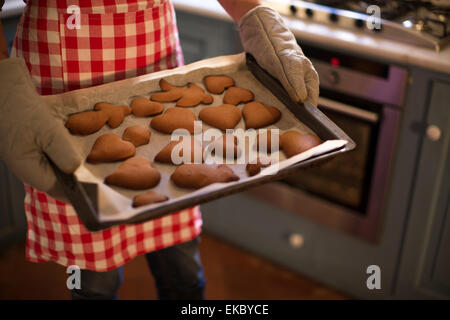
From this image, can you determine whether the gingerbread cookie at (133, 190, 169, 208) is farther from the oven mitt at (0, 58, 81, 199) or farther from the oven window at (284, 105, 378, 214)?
the oven window at (284, 105, 378, 214)

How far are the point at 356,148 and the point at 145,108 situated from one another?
28.7 inches

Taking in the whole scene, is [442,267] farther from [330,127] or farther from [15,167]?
[15,167]

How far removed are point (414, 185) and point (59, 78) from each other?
0.95 meters

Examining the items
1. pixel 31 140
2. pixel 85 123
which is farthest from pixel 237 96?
pixel 31 140

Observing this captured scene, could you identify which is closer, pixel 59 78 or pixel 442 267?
pixel 59 78

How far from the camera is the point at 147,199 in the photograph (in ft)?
2.49

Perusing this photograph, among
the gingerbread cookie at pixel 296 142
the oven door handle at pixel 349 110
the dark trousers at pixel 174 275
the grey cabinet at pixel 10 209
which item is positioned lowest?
the grey cabinet at pixel 10 209

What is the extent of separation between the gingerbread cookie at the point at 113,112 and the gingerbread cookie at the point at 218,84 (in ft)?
0.58

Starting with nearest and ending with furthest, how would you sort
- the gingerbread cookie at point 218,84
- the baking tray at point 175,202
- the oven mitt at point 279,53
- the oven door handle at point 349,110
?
the baking tray at point 175,202, the oven mitt at point 279,53, the gingerbread cookie at point 218,84, the oven door handle at point 349,110

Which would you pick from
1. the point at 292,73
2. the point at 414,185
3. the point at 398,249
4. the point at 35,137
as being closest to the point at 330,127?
the point at 292,73

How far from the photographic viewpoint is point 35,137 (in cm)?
77

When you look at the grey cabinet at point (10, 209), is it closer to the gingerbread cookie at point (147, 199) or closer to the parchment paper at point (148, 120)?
the parchment paper at point (148, 120)

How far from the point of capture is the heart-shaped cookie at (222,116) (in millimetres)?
934

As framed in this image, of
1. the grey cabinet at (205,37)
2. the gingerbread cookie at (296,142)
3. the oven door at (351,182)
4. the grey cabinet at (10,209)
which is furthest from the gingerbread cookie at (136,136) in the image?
the grey cabinet at (10,209)
